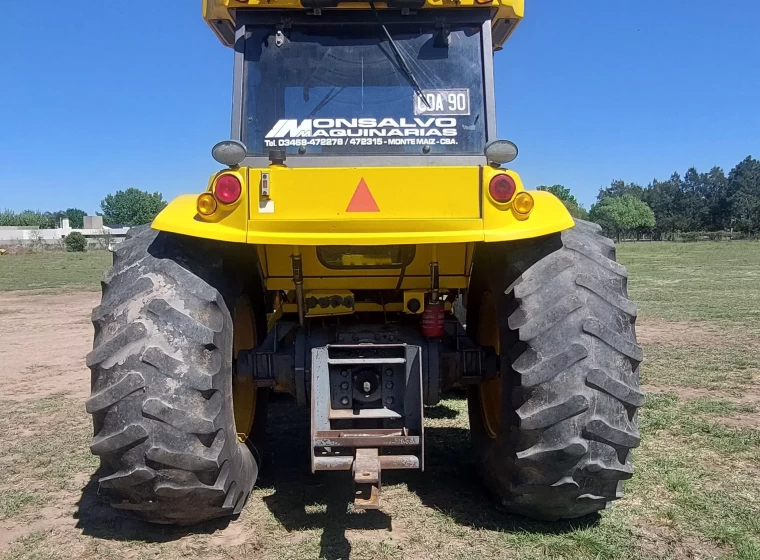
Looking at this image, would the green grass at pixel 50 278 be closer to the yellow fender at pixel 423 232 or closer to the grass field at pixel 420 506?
the grass field at pixel 420 506

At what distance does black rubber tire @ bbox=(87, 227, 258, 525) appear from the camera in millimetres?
3496

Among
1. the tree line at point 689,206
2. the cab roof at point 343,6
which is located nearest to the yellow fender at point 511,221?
the cab roof at point 343,6

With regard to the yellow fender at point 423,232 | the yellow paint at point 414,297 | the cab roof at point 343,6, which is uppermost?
the cab roof at point 343,6

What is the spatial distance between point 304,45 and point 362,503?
2.73 m

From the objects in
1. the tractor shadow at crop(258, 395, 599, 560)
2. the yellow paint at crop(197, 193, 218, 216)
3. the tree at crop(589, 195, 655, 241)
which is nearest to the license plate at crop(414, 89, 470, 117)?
the yellow paint at crop(197, 193, 218, 216)

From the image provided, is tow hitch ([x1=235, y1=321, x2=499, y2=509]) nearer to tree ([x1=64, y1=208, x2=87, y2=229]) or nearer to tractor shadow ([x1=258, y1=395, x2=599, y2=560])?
tractor shadow ([x1=258, y1=395, x2=599, y2=560])

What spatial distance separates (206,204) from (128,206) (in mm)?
137823

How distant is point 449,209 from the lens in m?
3.64

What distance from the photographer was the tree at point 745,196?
93.3 meters

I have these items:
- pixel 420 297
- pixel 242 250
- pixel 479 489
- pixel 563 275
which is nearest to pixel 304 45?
pixel 242 250

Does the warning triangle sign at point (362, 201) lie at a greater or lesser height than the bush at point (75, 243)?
lesser

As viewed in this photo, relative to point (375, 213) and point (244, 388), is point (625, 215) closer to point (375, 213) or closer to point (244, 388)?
point (244, 388)

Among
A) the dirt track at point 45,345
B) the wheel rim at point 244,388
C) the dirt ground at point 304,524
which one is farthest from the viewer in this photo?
the dirt track at point 45,345

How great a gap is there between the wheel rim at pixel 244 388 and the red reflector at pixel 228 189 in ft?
3.66
